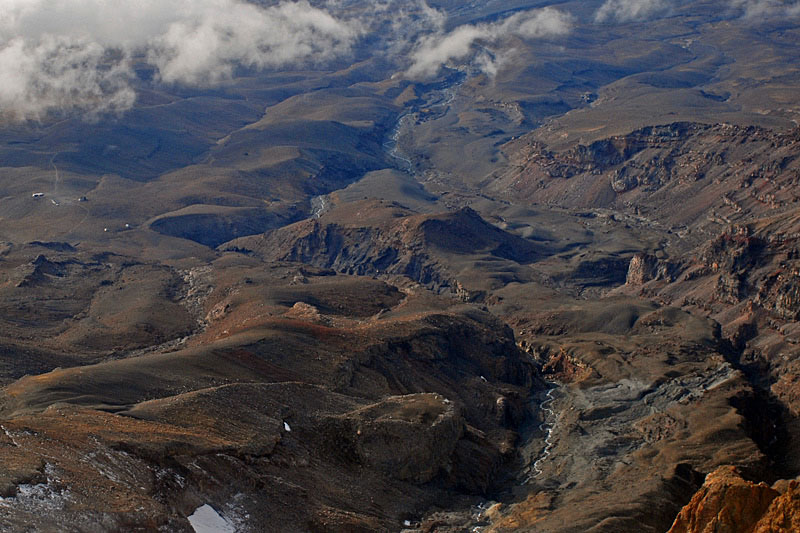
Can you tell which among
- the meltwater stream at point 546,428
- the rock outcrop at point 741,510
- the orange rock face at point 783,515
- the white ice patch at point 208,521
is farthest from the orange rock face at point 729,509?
the meltwater stream at point 546,428

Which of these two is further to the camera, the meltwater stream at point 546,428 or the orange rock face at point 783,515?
the meltwater stream at point 546,428

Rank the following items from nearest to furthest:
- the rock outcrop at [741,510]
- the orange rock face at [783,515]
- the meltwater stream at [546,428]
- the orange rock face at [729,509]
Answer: the orange rock face at [783,515] → the rock outcrop at [741,510] → the orange rock face at [729,509] → the meltwater stream at [546,428]

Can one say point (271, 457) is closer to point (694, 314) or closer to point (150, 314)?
point (150, 314)

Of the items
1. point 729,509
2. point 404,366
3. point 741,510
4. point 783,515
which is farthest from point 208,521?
point 404,366

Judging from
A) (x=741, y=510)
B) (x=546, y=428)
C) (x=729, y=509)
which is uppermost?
(x=741, y=510)

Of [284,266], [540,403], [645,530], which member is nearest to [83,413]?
[645,530]

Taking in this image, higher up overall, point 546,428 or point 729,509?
point 729,509

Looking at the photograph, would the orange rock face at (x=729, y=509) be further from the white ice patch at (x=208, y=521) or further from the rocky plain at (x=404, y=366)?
the white ice patch at (x=208, y=521)

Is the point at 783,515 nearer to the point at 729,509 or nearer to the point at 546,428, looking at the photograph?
the point at 729,509
